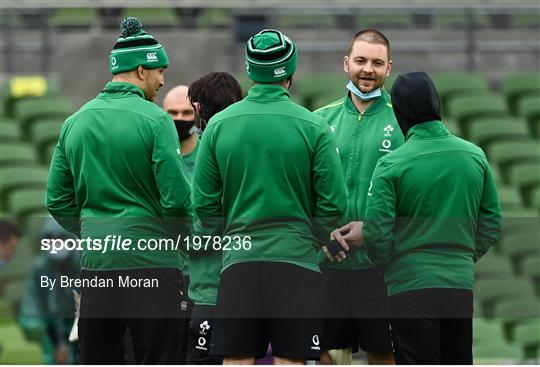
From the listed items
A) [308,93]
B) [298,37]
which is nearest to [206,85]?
[308,93]

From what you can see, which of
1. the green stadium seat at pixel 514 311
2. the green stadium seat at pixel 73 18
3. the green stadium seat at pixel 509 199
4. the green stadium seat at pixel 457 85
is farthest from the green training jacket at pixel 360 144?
the green stadium seat at pixel 73 18

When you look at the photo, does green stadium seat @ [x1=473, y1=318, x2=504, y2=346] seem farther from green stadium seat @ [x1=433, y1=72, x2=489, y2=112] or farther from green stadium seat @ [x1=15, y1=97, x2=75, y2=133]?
green stadium seat @ [x1=15, y1=97, x2=75, y2=133]

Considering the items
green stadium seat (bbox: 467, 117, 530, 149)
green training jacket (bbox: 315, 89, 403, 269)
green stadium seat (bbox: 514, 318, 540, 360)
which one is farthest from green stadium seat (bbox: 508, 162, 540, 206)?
green training jacket (bbox: 315, 89, 403, 269)

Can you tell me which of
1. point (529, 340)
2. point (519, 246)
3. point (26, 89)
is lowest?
point (529, 340)

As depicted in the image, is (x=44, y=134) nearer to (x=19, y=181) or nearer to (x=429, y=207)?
(x=19, y=181)

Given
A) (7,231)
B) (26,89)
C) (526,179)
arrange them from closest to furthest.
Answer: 1. (7,231)
2. (526,179)
3. (26,89)

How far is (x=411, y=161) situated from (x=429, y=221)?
0.24 meters

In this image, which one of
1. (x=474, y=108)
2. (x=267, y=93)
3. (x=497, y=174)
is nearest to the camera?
(x=267, y=93)

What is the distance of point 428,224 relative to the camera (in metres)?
5.70

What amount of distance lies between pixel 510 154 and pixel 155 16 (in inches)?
136

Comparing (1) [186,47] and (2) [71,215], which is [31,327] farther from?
(1) [186,47]

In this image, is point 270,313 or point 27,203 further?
point 27,203

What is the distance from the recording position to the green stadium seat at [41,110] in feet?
42.7

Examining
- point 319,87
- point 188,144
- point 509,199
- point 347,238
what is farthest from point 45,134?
point 347,238
